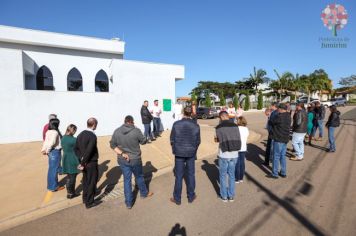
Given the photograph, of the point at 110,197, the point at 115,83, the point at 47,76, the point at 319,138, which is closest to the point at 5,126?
the point at 115,83

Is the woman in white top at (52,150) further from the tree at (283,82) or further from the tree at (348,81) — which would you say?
the tree at (348,81)

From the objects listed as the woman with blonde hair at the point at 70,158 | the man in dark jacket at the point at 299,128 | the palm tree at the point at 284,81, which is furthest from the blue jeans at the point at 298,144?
the palm tree at the point at 284,81

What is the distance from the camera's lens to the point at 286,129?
543 centimetres

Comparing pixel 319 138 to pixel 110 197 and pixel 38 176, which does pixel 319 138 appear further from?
pixel 38 176

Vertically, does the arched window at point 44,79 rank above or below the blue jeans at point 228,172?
above

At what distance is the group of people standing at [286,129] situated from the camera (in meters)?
5.47

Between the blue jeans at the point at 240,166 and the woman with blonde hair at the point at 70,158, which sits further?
the blue jeans at the point at 240,166

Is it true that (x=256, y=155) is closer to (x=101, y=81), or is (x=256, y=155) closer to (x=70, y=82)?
(x=101, y=81)

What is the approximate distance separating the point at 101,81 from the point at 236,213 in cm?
1532

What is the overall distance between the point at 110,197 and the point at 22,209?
5.23 feet

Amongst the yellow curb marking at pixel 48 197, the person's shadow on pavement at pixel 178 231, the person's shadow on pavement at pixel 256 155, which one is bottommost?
the person's shadow on pavement at pixel 178 231

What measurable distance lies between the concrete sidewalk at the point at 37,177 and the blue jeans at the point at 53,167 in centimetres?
17

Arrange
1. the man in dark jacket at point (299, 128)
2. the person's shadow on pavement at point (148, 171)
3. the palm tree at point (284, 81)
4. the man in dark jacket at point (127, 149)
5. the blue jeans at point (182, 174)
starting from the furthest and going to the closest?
the palm tree at point (284, 81) → the man in dark jacket at point (299, 128) → the person's shadow on pavement at point (148, 171) → the blue jeans at point (182, 174) → the man in dark jacket at point (127, 149)

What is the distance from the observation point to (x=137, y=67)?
12.4 m
